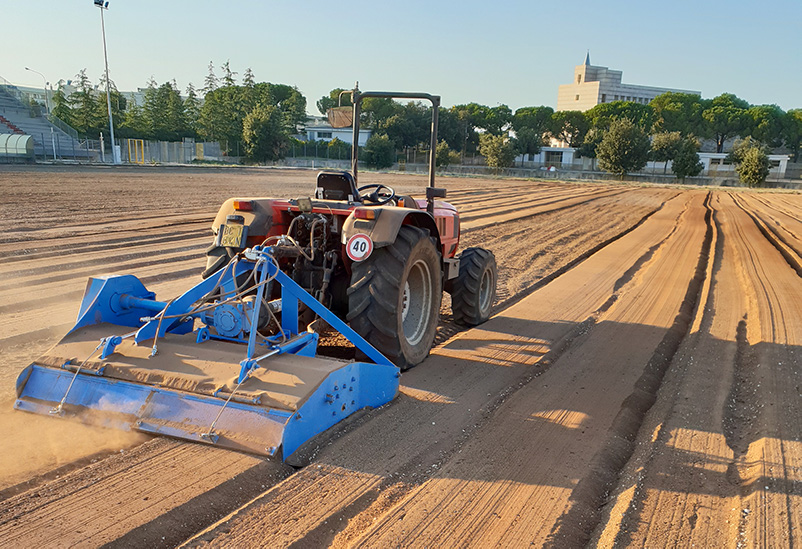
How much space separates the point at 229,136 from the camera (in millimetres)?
55438

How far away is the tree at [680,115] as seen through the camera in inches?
3056

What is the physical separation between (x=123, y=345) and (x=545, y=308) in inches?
186

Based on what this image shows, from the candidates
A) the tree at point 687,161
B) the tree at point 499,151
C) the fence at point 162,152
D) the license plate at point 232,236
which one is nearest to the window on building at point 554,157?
the tree at point 687,161

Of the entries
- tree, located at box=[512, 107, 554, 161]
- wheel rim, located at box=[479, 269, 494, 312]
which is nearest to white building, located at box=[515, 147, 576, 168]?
tree, located at box=[512, 107, 554, 161]

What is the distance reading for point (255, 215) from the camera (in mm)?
4680

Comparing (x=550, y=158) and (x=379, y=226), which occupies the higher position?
(x=550, y=158)

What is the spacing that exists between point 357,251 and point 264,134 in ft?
159

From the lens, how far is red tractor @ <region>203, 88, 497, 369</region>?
4.20 metres

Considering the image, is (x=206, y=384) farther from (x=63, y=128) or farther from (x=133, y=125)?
(x=133, y=125)

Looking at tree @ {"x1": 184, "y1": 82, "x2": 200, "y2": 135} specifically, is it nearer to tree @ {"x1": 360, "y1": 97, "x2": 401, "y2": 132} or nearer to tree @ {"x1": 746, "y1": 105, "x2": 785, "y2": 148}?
tree @ {"x1": 360, "y1": 97, "x2": 401, "y2": 132}

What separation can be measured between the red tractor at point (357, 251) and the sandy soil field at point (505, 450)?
1.46 feet

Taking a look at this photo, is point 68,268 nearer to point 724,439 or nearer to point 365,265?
point 365,265

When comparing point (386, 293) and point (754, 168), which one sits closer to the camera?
point (386, 293)

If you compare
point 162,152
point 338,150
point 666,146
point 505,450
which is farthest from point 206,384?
point 666,146
